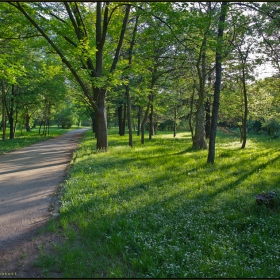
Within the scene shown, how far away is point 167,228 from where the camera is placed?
3.96m

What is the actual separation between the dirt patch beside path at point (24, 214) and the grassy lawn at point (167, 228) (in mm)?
290

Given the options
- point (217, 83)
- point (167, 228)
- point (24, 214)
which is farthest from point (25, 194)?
point (217, 83)

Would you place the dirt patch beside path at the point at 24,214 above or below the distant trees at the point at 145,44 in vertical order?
below

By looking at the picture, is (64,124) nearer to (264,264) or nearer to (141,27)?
(141,27)

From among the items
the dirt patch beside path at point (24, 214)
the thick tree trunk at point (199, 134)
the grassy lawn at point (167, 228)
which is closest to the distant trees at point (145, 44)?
the thick tree trunk at point (199, 134)

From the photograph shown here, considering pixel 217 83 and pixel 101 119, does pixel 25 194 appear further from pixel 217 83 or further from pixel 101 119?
pixel 217 83

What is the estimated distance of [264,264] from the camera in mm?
2992

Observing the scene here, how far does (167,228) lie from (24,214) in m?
3.25

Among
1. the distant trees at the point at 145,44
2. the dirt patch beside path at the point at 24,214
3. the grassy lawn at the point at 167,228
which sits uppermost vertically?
the distant trees at the point at 145,44

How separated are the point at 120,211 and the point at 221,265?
7.52 feet

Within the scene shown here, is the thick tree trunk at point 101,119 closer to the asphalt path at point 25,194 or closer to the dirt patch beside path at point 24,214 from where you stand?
the asphalt path at point 25,194

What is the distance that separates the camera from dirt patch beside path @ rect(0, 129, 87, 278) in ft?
11.0

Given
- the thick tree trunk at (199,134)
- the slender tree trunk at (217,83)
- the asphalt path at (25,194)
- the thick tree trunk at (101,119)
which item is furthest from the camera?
the thick tree trunk at (199,134)

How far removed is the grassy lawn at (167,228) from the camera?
120 inches
